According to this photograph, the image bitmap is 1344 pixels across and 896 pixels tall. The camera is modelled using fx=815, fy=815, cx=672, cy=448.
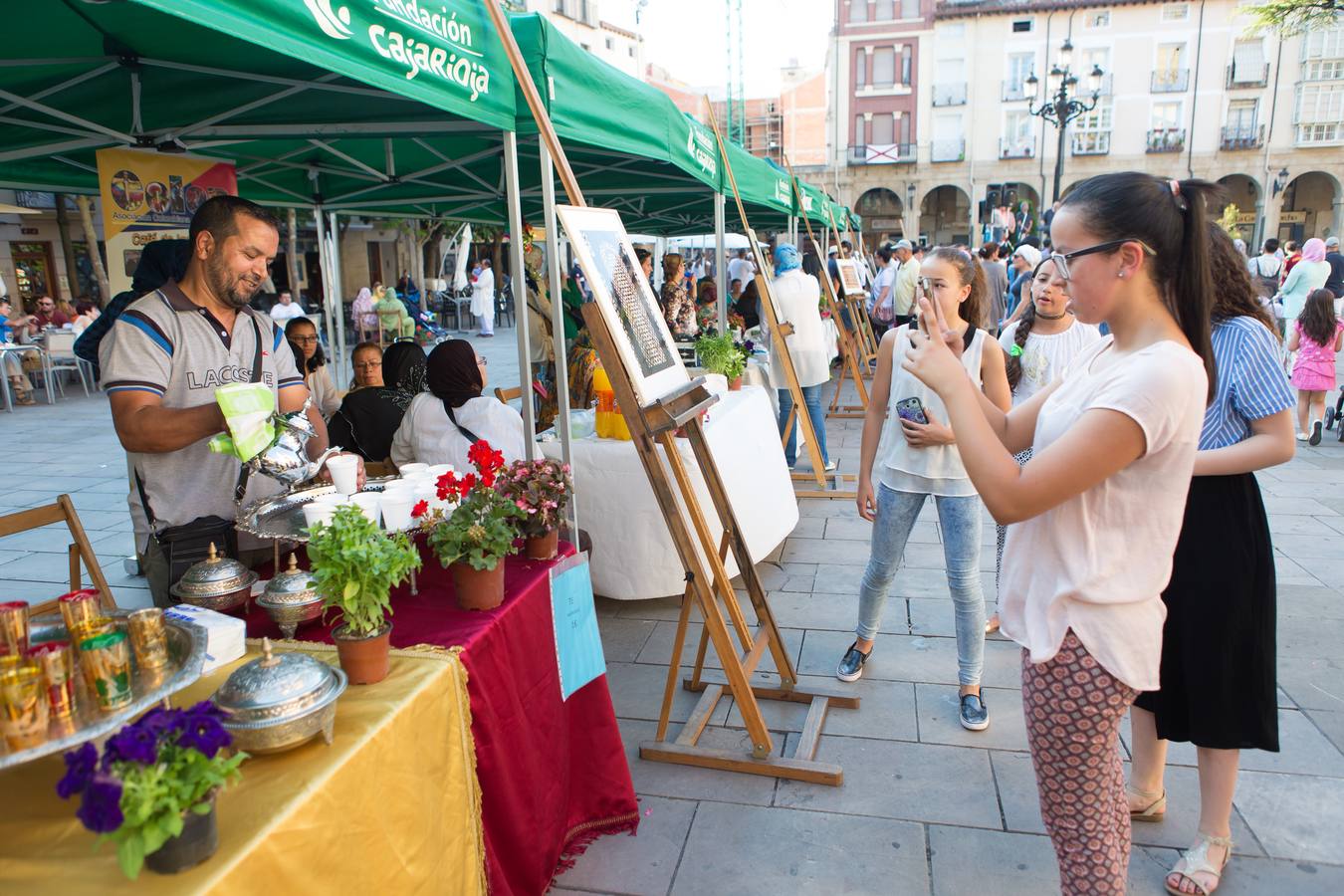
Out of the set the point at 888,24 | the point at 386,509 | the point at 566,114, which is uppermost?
the point at 888,24

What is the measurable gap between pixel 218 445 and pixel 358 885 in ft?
3.17

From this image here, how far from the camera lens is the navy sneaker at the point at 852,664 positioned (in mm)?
3312

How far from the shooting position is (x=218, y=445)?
177cm

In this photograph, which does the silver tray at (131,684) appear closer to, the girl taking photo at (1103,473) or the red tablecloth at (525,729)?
the red tablecloth at (525,729)

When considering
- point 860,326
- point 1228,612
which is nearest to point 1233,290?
point 1228,612

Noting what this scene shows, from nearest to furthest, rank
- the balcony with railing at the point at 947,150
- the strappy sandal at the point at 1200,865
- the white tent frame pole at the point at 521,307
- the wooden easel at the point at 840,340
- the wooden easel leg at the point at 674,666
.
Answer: the strappy sandal at the point at 1200,865
the wooden easel leg at the point at 674,666
the white tent frame pole at the point at 521,307
the wooden easel at the point at 840,340
the balcony with railing at the point at 947,150

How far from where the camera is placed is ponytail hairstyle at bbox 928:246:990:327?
287cm

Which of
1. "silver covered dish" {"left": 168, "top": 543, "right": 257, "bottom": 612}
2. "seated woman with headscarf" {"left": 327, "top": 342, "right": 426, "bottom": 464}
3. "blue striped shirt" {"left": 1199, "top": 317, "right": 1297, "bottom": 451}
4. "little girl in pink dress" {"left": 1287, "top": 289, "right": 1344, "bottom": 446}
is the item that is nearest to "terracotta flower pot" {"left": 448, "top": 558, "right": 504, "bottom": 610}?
"silver covered dish" {"left": 168, "top": 543, "right": 257, "bottom": 612}

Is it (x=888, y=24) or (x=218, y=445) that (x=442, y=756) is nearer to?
(x=218, y=445)

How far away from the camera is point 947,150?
40062mm

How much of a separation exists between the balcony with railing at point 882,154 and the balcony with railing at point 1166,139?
10.7m

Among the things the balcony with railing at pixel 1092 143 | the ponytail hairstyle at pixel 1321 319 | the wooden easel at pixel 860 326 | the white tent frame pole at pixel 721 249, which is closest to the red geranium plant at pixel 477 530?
the white tent frame pole at pixel 721 249

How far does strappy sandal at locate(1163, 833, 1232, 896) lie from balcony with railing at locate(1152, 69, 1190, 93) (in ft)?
147

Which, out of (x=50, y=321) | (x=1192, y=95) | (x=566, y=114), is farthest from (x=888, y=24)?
(x=566, y=114)
